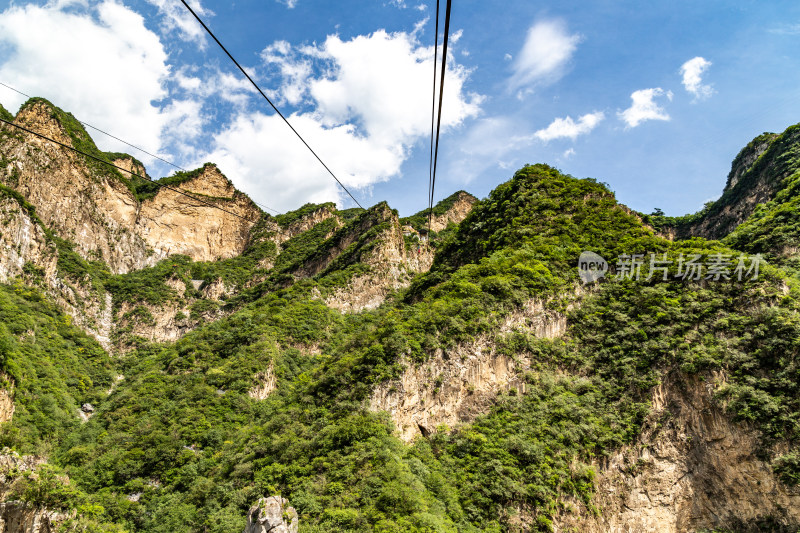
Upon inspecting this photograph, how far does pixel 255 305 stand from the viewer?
58.3m

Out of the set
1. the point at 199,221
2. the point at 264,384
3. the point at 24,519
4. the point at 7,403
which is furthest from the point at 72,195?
the point at 24,519

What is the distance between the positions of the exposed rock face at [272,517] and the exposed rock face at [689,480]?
41.9 feet

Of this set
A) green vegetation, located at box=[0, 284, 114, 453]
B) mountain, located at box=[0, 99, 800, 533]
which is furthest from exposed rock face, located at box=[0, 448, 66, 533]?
green vegetation, located at box=[0, 284, 114, 453]

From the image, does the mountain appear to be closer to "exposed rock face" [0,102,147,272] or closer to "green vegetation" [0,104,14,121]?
"exposed rock face" [0,102,147,272]

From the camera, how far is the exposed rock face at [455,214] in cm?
8762

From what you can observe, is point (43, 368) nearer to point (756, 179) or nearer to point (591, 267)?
point (591, 267)

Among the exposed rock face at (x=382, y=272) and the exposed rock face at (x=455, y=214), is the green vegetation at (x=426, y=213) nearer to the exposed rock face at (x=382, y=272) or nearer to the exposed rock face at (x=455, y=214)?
the exposed rock face at (x=455, y=214)

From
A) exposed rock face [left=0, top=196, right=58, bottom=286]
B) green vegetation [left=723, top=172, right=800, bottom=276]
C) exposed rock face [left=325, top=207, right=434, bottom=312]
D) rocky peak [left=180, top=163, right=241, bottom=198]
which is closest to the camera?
green vegetation [left=723, top=172, right=800, bottom=276]

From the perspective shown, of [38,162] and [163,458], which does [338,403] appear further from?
[38,162]

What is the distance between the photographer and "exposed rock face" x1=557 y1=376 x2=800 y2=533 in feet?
Result: 64.4

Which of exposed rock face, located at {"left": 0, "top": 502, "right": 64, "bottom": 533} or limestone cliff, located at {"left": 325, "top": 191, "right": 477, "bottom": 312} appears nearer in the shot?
exposed rock face, located at {"left": 0, "top": 502, "right": 64, "bottom": 533}

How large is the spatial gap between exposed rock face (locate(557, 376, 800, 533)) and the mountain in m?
0.09

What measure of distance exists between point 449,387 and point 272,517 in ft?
42.5

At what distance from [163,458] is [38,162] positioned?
6117 cm
